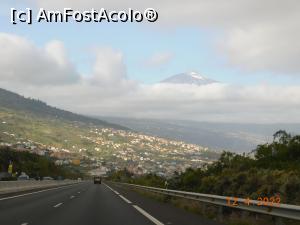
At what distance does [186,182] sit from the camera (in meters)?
73.9

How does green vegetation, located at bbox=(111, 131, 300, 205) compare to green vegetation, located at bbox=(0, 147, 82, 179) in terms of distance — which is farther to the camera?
green vegetation, located at bbox=(0, 147, 82, 179)

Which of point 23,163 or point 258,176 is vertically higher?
point 23,163

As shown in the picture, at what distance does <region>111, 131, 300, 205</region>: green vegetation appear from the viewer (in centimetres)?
2694

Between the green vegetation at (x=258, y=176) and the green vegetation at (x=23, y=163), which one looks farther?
the green vegetation at (x=23, y=163)

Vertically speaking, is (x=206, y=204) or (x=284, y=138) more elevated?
(x=284, y=138)

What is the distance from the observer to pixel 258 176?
108 feet

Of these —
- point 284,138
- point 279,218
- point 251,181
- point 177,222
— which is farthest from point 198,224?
point 284,138

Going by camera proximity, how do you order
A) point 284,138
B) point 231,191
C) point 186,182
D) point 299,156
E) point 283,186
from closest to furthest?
1. point 283,186
2. point 231,191
3. point 299,156
4. point 186,182
5. point 284,138

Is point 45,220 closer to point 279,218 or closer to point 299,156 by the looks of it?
point 279,218

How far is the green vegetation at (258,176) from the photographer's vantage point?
26.9 m

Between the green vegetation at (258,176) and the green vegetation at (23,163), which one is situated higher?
the green vegetation at (23,163)

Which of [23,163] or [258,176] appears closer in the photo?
[258,176]

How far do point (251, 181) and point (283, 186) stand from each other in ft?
19.4

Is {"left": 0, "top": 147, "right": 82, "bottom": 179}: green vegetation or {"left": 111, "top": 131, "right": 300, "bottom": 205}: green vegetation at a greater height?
{"left": 0, "top": 147, "right": 82, "bottom": 179}: green vegetation
